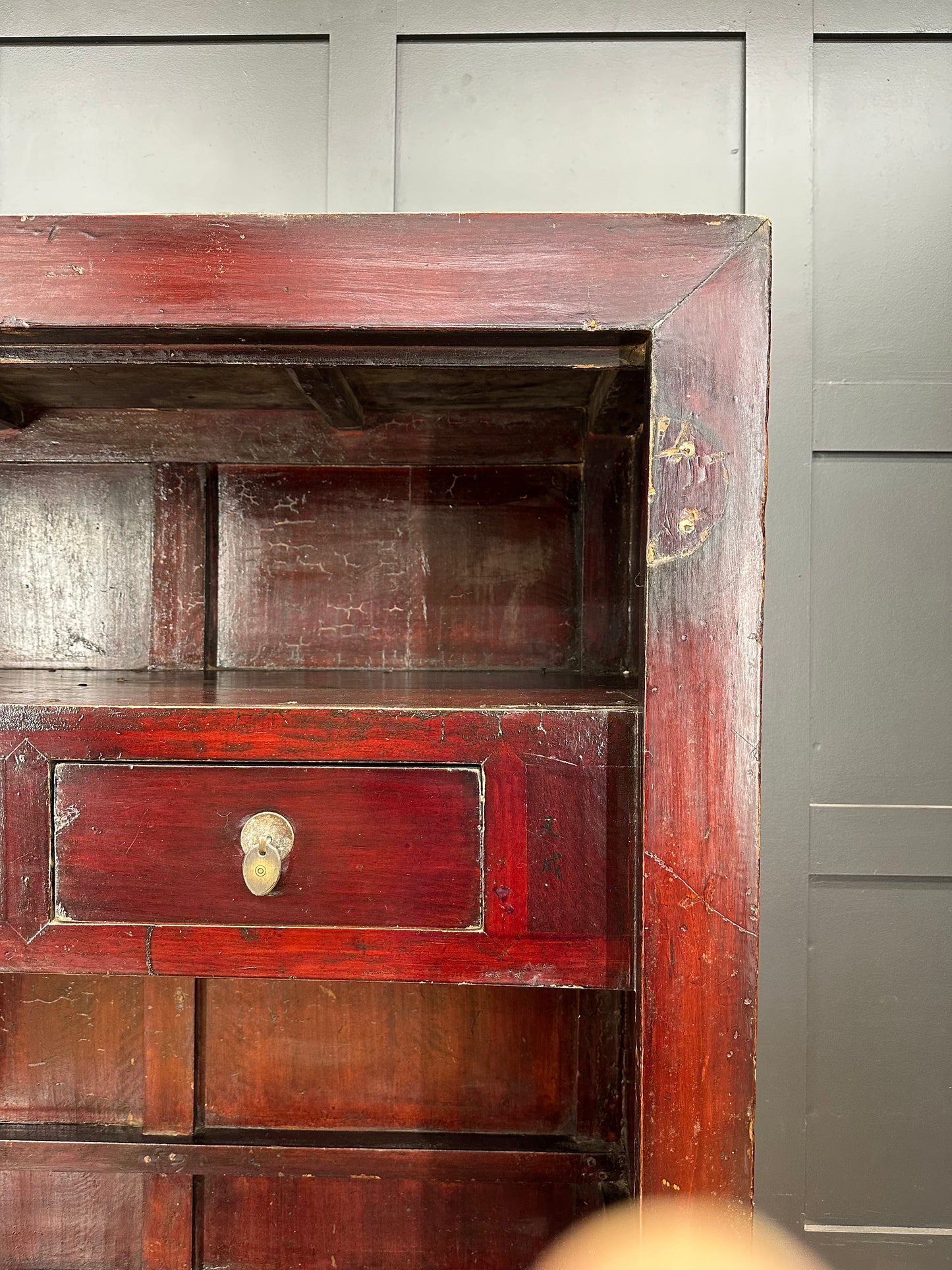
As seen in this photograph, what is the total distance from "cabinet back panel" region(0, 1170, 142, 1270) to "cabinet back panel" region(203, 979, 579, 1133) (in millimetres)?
162

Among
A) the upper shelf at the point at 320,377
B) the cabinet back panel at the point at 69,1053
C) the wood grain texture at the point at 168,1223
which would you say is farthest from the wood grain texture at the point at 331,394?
the wood grain texture at the point at 168,1223

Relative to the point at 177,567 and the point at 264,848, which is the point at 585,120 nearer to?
the point at 177,567

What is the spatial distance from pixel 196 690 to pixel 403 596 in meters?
0.29

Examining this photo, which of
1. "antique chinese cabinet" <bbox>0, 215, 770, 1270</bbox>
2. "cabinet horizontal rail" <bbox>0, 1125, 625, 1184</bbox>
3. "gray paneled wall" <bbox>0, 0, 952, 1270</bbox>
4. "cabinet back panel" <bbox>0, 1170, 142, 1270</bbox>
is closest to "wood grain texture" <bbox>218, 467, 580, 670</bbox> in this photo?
"antique chinese cabinet" <bbox>0, 215, 770, 1270</bbox>

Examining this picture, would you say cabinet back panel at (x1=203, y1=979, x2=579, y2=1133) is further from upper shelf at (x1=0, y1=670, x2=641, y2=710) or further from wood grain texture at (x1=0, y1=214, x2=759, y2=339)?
wood grain texture at (x1=0, y1=214, x2=759, y2=339)

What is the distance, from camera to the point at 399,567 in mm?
897

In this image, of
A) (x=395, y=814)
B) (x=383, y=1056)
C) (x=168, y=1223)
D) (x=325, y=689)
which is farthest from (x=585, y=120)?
(x=168, y=1223)

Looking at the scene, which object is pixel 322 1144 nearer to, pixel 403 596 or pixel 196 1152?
pixel 196 1152

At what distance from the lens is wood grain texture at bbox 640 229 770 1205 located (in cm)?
49

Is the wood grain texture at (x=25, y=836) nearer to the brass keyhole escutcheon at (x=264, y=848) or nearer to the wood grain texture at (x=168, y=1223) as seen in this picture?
the brass keyhole escutcheon at (x=264, y=848)

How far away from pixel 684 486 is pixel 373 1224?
873 mm

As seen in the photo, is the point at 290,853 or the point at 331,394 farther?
the point at 331,394

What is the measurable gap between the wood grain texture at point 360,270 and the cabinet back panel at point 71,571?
0.42 m

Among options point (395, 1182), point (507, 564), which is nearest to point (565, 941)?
point (507, 564)
